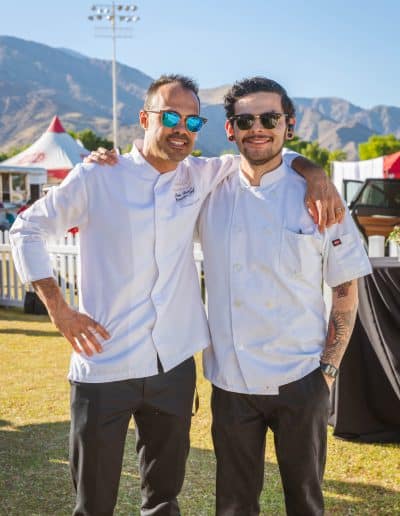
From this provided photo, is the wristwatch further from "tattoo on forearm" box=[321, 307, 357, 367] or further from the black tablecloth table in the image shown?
the black tablecloth table

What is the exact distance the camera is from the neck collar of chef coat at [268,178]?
2564mm

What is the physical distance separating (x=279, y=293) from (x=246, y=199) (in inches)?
15.6

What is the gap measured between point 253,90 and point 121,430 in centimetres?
147

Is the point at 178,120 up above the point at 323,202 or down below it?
above

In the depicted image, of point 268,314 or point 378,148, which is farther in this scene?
point 378,148

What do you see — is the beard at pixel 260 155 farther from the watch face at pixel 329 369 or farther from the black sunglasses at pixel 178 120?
the watch face at pixel 329 369

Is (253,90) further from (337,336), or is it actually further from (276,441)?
(276,441)

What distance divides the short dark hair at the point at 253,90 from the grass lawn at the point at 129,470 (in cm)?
220

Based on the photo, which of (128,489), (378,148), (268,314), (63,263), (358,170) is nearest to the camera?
(268,314)

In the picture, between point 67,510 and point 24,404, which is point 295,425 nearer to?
point 67,510

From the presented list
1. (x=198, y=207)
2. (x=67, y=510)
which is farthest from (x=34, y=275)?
(x=67, y=510)

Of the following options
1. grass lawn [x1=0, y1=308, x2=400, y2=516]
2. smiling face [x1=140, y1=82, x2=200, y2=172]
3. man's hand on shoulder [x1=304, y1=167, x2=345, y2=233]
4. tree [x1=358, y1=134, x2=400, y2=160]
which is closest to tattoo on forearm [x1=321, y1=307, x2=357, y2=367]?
man's hand on shoulder [x1=304, y1=167, x2=345, y2=233]

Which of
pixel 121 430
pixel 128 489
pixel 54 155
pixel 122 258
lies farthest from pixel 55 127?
pixel 121 430

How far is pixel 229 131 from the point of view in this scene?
2.70m
